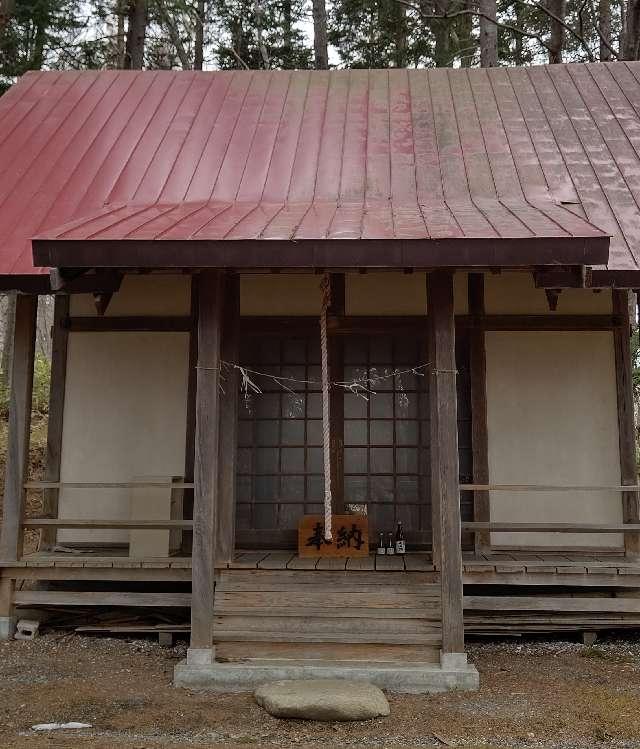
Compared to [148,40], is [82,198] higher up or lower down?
lower down

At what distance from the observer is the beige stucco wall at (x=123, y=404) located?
23.3 feet

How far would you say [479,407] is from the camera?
22.9 feet

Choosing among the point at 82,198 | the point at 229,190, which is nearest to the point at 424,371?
the point at 229,190

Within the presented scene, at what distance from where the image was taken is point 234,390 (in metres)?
5.91

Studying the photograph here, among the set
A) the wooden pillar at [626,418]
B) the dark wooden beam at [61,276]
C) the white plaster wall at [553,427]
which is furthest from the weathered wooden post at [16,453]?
the wooden pillar at [626,418]

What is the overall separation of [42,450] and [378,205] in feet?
26.3

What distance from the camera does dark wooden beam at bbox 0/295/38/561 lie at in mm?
6109

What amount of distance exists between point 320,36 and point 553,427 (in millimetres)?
13087

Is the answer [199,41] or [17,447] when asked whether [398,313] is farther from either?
[199,41]

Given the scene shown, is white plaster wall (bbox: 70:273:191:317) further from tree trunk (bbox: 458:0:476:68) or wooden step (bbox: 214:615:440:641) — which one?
tree trunk (bbox: 458:0:476:68)

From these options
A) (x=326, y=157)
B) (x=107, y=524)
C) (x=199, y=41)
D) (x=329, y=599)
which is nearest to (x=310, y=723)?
(x=329, y=599)

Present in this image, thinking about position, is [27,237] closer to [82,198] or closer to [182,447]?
[82,198]

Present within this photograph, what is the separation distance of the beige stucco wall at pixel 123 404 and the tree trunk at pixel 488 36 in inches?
356

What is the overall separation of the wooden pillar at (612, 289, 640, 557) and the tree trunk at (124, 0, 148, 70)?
11719mm
